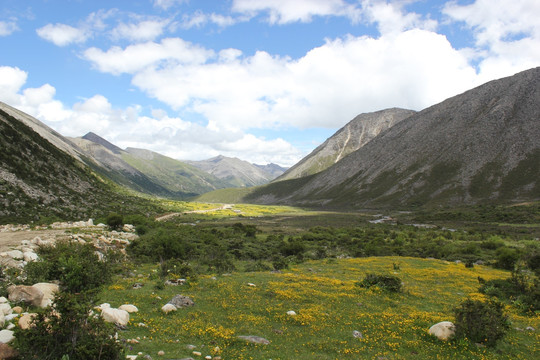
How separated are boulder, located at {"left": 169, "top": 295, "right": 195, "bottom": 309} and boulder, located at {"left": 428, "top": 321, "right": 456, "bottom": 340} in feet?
40.1

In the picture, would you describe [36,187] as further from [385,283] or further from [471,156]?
[471,156]

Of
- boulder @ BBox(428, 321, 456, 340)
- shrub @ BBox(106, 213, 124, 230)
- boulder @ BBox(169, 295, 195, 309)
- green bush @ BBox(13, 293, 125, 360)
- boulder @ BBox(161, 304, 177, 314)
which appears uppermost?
green bush @ BBox(13, 293, 125, 360)

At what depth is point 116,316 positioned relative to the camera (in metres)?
12.5

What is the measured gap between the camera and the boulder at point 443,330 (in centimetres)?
1327

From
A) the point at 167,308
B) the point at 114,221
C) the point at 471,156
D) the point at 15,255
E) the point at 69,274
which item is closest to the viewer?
the point at 69,274

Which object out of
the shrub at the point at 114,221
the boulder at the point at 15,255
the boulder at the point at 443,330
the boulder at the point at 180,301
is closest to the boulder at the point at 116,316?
the boulder at the point at 180,301

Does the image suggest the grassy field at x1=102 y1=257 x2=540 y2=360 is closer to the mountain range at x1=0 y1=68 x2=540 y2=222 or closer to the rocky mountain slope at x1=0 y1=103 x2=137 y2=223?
the rocky mountain slope at x1=0 y1=103 x2=137 y2=223

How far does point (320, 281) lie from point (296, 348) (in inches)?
489

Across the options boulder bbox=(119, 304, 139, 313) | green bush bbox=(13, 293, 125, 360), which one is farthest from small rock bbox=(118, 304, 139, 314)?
green bush bbox=(13, 293, 125, 360)

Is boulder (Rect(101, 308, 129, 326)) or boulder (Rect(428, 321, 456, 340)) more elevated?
boulder (Rect(428, 321, 456, 340))

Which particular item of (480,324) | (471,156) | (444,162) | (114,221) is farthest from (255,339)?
(444,162)

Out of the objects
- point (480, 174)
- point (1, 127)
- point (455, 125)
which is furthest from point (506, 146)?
point (1, 127)

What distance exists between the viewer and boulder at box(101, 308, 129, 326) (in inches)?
480

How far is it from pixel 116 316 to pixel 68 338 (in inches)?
165
